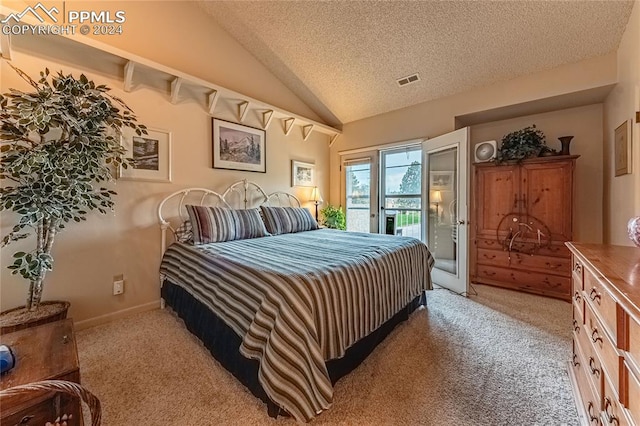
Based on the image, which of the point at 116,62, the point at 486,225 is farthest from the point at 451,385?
the point at 116,62

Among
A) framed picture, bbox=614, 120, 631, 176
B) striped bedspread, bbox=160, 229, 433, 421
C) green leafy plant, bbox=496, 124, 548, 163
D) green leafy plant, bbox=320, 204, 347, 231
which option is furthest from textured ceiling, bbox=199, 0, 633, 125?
striped bedspread, bbox=160, 229, 433, 421

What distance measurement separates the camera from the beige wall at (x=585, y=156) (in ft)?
10.1

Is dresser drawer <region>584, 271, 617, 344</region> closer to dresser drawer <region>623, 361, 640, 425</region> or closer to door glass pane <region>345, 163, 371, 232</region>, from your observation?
dresser drawer <region>623, 361, 640, 425</region>

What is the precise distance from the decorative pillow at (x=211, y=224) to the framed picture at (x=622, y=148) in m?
3.58

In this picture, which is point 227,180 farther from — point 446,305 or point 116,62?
point 446,305

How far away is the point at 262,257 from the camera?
1.94 metres

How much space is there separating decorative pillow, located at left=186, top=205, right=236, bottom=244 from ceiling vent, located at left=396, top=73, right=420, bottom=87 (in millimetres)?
2826

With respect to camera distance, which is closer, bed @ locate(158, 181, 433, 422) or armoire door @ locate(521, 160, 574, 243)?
bed @ locate(158, 181, 433, 422)

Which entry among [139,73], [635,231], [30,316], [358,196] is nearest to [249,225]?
[30,316]

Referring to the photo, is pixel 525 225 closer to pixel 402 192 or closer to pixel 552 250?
pixel 552 250

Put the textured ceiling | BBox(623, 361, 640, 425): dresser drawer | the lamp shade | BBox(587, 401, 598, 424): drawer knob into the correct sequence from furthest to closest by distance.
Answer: the lamp shade
the textured ceiling
BBox(587, 401, 598, 424): drawer knob
BBox(623, 361, 640, 425): dresser drawer

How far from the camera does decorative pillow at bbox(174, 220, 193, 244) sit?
2.65m

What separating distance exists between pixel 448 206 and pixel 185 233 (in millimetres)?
3214

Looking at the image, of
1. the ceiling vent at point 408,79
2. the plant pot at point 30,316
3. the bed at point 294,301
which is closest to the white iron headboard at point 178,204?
the bed at point 294,301
